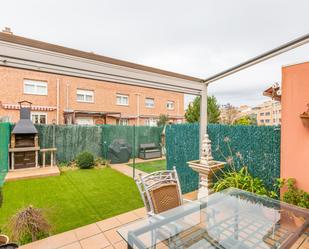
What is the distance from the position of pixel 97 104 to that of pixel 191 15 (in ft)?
32.3

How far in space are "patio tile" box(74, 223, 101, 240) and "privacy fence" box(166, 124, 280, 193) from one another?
2.54m

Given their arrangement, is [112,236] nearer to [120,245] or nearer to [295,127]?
[120,245]

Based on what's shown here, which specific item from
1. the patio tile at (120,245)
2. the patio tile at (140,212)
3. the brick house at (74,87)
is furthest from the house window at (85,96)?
the patio tile at (120,245)

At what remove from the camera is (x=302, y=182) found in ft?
9.21

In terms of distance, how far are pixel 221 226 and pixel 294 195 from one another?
58.0 inches

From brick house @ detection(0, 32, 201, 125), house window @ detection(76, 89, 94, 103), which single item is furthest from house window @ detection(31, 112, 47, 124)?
house window @ detection(76, 89, 94, 103)

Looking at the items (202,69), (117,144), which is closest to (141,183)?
(202,69)

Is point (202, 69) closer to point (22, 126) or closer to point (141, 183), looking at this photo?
point (141, 183)

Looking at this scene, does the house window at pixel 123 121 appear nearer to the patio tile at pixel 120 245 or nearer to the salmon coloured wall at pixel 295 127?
the patio tile at pixel 120 245

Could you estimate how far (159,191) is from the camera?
225cm

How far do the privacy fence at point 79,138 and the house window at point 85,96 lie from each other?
3.72 metres

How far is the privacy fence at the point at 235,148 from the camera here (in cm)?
325

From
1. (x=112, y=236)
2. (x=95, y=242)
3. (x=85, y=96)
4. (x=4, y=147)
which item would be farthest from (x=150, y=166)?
(x=85, y=96)

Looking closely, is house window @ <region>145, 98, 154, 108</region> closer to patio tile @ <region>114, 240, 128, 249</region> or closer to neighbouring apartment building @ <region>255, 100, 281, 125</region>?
neighbouring apartment building @ <region>255, 100, 281, 125</region>
